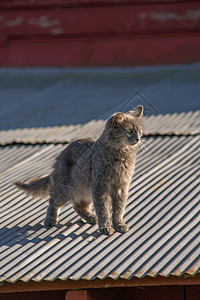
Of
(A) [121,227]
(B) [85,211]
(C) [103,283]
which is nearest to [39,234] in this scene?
(B) [85,211]

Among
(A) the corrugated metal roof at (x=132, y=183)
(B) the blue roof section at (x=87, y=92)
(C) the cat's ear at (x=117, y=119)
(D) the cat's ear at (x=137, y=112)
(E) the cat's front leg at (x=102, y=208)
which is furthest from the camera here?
(B) the blue roof section at (x=87, y=92)

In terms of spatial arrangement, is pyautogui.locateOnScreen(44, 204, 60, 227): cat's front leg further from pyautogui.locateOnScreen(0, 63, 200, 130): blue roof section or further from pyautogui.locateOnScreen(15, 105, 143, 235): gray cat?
pyautogui.locateOnScreen(0, 63, 200, 130): blue roof section

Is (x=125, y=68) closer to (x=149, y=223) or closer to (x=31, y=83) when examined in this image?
(x=31, y=83)

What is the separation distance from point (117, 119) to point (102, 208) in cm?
→ 82

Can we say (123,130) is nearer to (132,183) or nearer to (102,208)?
(102,208)

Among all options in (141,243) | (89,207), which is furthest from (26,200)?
(141,243)

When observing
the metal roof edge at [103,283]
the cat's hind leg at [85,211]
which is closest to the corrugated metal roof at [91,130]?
the cat's hind leg at [85,211]

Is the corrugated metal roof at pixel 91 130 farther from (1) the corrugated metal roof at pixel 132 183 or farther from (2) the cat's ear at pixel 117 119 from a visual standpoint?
(2) the cat's ear at pixel 117 119

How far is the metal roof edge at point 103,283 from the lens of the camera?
4.50 meters

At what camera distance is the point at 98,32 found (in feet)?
41.3

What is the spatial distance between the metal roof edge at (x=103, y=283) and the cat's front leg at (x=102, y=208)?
872 mm

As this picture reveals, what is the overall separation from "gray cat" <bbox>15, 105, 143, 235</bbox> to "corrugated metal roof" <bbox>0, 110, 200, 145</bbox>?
9.07 feet

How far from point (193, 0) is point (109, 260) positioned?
849 cm

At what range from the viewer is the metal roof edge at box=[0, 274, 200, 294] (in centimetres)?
450
